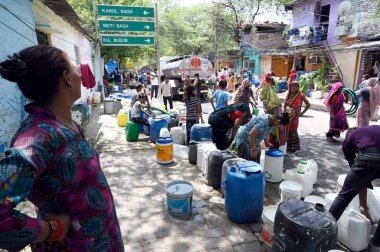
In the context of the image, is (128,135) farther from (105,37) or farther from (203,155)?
(105,37)

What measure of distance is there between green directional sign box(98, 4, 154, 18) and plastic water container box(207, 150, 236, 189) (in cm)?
731

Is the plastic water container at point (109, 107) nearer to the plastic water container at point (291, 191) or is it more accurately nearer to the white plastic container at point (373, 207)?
the plastic water container at point (291, 191)

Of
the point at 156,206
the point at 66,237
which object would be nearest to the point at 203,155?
the point at 156,206

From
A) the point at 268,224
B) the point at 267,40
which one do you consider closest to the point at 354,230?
the point at 268,224

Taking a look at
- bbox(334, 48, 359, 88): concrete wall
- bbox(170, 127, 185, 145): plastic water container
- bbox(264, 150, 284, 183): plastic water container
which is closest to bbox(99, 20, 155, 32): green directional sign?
bbox(170, 127, 185, 145): plastic water container

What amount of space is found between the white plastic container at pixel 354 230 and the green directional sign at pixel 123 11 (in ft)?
29.7

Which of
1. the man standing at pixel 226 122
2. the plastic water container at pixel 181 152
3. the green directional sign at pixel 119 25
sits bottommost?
the plastic water container at pixel 181 152

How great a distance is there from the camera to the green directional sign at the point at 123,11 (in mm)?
9211

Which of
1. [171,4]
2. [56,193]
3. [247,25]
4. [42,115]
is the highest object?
[171,4]

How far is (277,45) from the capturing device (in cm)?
2591

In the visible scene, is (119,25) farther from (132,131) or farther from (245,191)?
(245,191)

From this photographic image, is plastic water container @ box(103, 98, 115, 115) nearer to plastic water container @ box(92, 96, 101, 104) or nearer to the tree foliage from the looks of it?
plastic water container @ box(92, 96, 101, 104)

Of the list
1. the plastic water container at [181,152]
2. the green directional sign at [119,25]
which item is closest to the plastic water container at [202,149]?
the plastic water container at [181,152]

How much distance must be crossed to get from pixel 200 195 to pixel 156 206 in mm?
728
